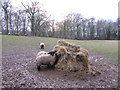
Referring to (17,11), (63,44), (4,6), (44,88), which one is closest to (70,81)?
(44,88)

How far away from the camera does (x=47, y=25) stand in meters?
38.8

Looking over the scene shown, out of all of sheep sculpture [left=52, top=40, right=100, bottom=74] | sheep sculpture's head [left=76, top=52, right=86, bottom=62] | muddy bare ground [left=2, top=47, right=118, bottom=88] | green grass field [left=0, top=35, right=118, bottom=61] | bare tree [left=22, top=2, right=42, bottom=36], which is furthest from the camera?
bare tree [left=22, top=2, right=42, bottom=36]

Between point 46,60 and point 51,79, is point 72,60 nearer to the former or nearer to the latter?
point 46,60

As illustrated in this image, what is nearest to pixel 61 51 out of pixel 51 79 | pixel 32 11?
pixel 51 79

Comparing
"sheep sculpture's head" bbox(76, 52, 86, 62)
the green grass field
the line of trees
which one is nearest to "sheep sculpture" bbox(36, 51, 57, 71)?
"sheep sculpture's head" bbox(76, 52, 86, 62)

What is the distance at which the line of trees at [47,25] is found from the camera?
116 ft

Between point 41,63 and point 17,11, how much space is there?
32.1 m

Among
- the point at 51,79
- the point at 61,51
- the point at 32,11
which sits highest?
the point at 32,11

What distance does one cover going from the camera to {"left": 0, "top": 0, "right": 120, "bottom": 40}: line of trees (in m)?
35.4

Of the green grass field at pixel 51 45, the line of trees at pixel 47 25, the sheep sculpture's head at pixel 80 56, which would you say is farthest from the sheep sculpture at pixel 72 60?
the line of trees at pixel 47 25

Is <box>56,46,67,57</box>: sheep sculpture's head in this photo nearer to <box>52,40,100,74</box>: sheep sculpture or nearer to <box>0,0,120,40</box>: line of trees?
<box>52,40,100,74</box>: sheep sculpture

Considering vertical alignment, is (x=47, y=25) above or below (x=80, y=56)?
above

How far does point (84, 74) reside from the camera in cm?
704

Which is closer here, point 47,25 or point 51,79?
point 51,79
